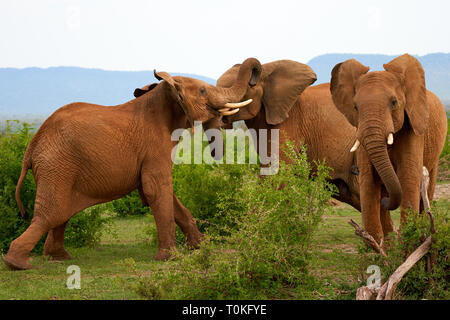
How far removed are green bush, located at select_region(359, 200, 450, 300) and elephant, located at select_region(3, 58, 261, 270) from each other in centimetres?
318

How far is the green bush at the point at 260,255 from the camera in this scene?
5875 millimetres

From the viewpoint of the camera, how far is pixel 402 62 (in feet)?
23.4

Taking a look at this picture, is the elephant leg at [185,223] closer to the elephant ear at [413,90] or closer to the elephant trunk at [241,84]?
the elephant trunk at [241,84]

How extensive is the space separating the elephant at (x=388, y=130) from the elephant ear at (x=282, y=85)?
1558 mm

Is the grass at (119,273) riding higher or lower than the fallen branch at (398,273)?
lower

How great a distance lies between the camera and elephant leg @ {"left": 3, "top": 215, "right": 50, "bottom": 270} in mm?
7395

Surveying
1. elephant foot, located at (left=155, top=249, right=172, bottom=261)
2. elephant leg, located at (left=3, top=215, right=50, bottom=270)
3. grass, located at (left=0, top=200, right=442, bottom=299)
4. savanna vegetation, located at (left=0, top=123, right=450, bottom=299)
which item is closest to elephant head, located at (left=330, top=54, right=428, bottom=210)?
savanna vegetation, located at (left=0, top=123, right=450, bottom=299)

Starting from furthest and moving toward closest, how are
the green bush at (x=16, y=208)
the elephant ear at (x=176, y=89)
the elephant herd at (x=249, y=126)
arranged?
the green bush at (x=16, y=208)
the elephant ear at (x=176, y=89)
the elephant herd at (x=249, y=126)

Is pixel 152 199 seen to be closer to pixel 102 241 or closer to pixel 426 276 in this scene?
pixel 102 241

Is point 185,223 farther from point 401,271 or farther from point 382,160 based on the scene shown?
point 401,271

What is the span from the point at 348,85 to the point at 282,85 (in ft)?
6.83

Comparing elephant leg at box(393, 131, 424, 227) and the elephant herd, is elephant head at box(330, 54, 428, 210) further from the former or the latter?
elephant leg at box(393, 131, 424, 227)

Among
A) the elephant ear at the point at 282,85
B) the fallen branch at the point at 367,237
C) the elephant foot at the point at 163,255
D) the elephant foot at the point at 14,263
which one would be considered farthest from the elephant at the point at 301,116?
the elephant foot at the point at 14,263

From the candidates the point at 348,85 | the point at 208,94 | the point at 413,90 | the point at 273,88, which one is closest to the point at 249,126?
the point at 273,88
